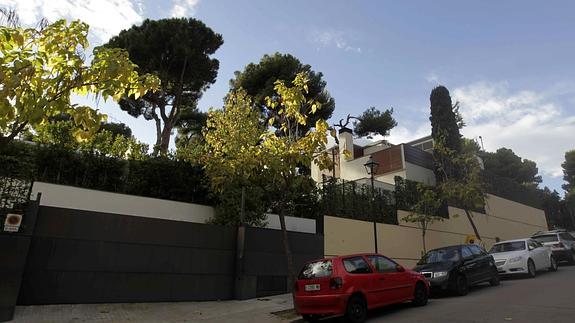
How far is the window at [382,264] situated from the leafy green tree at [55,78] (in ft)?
20.7

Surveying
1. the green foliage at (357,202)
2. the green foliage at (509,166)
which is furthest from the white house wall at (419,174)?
the green foliage at (509,166)

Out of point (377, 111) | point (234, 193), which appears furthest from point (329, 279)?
point (377, 111)

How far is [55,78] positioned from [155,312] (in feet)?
21.0

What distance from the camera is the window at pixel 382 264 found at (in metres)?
9.90

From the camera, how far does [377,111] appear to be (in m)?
29.8

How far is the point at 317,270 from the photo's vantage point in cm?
955

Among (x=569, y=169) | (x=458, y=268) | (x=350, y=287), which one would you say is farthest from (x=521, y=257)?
(x=569, y=169)

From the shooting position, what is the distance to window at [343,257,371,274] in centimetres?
930

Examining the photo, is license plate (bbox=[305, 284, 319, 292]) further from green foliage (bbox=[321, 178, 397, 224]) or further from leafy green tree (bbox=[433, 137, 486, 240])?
leafy green tree (bbox=[433, 137, 486, 240])

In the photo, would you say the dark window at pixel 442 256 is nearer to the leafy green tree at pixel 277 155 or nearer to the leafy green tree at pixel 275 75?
the leafy green tree at pixel 277 155

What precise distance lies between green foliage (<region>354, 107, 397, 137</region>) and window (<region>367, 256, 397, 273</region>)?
20.0 meters

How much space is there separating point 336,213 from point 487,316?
27.4ft

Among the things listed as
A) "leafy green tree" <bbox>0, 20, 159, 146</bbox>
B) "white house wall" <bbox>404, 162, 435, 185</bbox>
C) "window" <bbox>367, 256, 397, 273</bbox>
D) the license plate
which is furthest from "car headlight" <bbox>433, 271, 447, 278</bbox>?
"white house wall" <bbox>404, 162, 435, 185</bbox>

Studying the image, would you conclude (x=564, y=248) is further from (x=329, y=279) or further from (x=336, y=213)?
(x=329, y=279)
